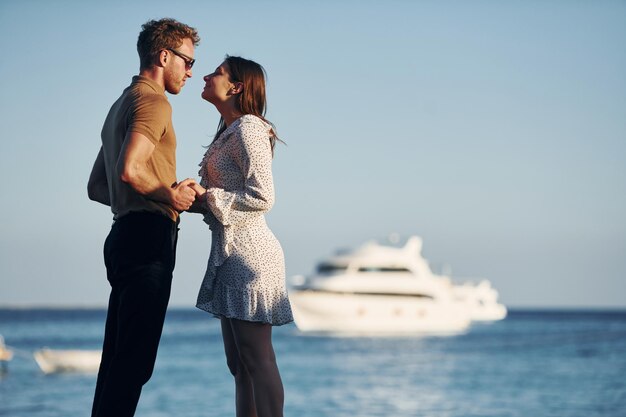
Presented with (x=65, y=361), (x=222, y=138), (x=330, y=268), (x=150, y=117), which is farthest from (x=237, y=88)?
(x=330, y=268)

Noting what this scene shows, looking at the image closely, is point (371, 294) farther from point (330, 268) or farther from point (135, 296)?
point (135, 296)

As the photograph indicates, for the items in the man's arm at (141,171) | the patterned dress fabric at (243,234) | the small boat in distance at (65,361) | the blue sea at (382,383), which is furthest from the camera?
the small boat in distance at (65,361)

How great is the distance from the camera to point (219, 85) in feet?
12.6

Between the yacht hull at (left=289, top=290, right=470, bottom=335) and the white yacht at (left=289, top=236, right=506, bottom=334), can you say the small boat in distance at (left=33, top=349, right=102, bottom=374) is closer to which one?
the white yacht at (left=289, top=236, right=506, bottom=334)

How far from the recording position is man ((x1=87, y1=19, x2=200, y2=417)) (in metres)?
3.48

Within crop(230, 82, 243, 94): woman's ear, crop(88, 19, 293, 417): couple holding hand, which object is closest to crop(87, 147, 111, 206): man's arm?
crop(88, 19, 293, 417): couple holding hand

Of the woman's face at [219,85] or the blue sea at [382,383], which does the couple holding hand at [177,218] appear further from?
the blue sea at [382,383]

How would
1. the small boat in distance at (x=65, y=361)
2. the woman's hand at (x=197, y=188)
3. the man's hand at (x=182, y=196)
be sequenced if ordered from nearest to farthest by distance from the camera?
the man's hand at (x=182, y=196), the woman's hand at (x=197, y=188), the small boat in distance at (x=65, y=361)

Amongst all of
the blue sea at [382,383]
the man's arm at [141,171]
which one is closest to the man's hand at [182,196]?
the man's arm at [141,171]

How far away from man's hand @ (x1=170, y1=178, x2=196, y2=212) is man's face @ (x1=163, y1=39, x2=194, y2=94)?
341mm

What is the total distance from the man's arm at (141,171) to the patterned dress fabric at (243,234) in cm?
24

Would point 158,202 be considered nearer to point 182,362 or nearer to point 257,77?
point 257,77

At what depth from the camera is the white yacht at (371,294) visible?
4794 cm

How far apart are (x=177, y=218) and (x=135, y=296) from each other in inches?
12.3
